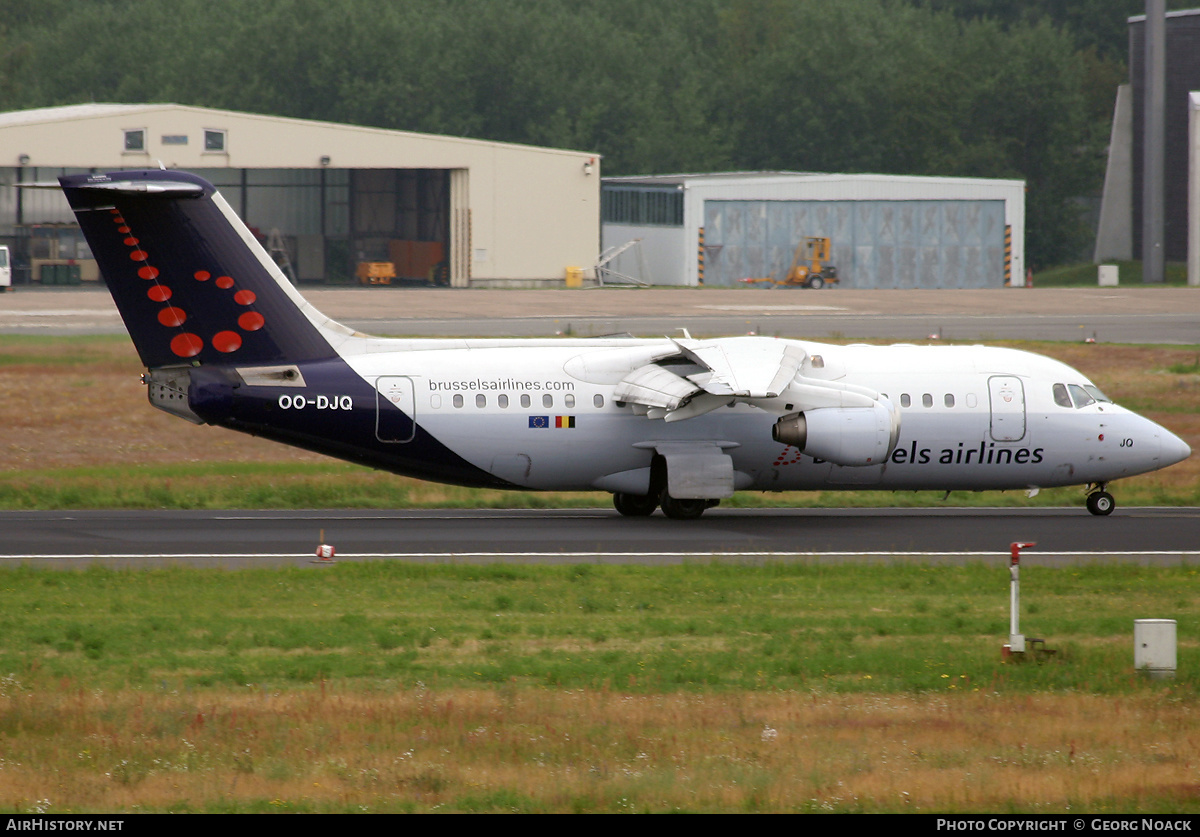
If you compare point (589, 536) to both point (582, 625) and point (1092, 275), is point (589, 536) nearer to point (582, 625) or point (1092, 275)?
point (582, 625)

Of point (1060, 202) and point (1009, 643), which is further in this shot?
point (1060, 202)

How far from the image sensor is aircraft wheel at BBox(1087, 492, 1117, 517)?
97.6 ft

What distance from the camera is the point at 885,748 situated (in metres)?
13.0

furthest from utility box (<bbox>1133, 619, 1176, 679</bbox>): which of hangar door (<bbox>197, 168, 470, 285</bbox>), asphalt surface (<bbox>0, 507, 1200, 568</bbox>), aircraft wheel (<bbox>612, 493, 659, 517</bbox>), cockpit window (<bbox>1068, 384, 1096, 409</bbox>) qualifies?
hangar door (<bbox>197, 168, 470, 285</bbox>)

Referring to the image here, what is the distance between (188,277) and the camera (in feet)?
86.9

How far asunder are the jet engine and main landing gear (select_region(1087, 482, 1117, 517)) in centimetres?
512

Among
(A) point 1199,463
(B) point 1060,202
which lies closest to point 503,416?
(A) point 1199,463

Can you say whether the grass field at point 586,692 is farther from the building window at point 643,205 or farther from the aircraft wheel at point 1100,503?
the building window at point 643,205

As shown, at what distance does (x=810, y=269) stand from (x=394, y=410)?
6603 cm

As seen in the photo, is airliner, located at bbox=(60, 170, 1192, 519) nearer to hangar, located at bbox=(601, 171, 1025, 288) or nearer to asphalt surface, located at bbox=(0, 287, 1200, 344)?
asphalt surface, located at bbox=(0, 287, 1200, 344)

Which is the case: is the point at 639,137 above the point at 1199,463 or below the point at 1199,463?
above

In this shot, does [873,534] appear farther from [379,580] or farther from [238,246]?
[238,246]

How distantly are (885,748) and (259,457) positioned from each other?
27.1 m

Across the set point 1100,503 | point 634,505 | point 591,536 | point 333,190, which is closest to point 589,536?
point 591,536
